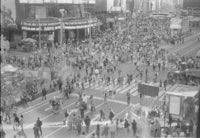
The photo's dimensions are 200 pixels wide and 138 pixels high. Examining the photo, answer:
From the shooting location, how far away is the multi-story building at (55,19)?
34.0ft

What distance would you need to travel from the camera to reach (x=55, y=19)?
39.6ft

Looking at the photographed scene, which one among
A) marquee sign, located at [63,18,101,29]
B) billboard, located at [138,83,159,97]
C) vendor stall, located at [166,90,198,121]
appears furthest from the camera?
billboard, located at [138,83,159,97]

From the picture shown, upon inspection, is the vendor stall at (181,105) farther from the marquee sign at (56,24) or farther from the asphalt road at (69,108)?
the marquee sign at (56,24)

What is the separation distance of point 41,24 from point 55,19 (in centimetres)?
122

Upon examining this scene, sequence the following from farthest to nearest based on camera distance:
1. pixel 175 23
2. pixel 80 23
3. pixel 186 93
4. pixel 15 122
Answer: pixel 175 23
pixel 80 23
pixel 186 93
pixel 15 122

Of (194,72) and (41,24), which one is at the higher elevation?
(41,24)

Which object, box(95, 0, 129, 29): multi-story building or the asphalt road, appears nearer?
the asphalt road

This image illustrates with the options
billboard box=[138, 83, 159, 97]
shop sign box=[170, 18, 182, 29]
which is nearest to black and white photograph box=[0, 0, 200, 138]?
billboard box=[138, 83, 159, 97]

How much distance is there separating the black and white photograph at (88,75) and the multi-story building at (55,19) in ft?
0.11

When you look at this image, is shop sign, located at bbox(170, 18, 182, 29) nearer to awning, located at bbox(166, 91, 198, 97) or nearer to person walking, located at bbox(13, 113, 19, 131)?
awning, located at bbox(166, 91, 198, 97)

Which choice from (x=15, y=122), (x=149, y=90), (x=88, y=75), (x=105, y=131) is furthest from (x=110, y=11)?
(x=15, y=122)

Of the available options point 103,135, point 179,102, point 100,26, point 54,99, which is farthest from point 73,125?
point 100,26

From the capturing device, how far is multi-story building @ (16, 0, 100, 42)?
10.4 metres

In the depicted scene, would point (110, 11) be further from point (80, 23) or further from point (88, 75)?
point (88, 75)
